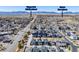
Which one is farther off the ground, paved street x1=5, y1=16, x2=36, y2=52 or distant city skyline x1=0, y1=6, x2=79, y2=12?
distant city skyline x1=0, y1=6, x2=79, y2=12

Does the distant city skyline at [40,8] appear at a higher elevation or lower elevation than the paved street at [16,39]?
higher

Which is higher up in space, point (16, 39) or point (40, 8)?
point (40, 8)
